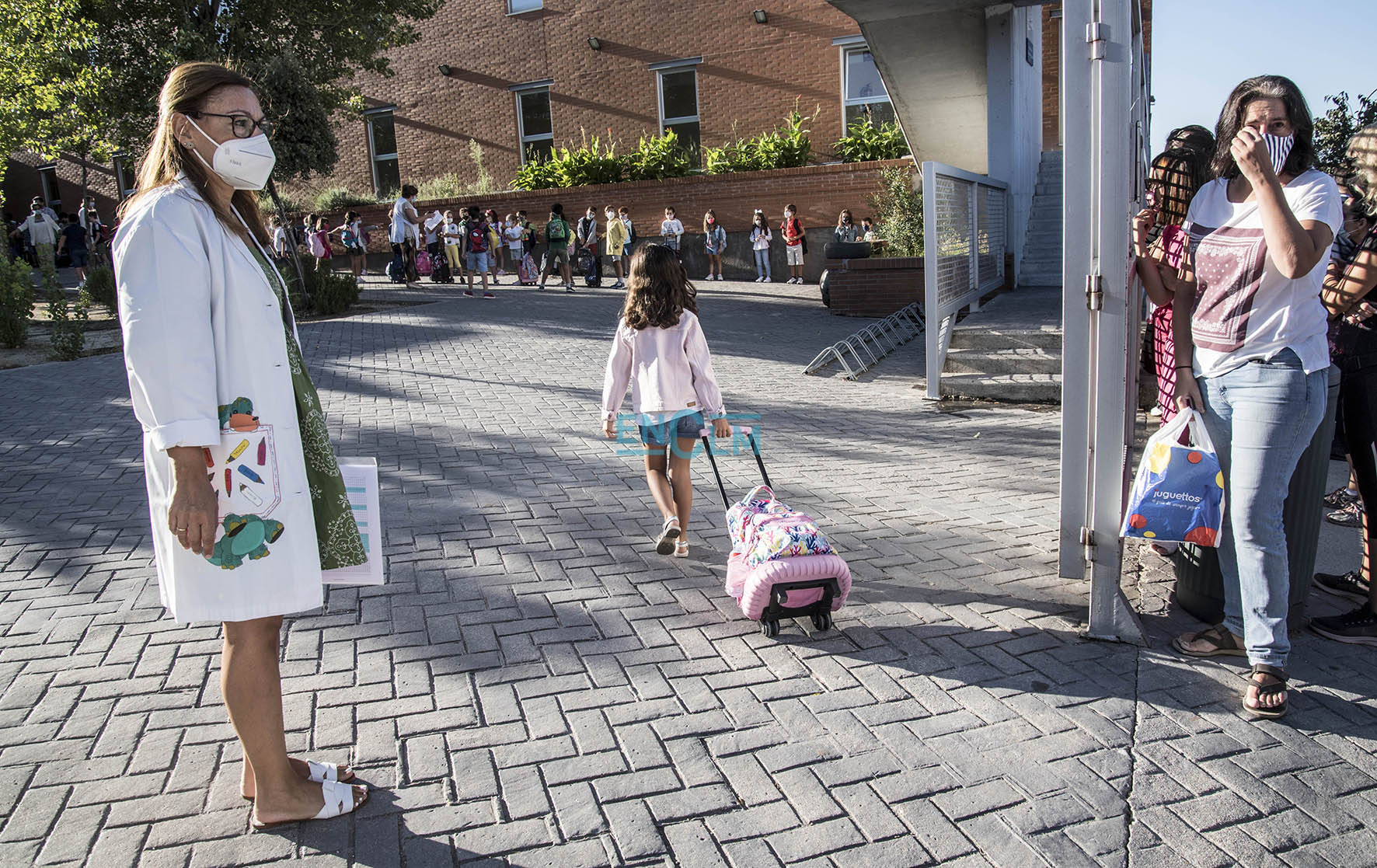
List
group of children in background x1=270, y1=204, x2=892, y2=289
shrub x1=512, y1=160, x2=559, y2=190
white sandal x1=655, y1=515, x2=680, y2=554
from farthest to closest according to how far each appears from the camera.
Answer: shrub x1=512, y1=160, x2=559, y2=190 → group of children in background x1=270, y1=204, x2=892, y2=289 → white sandal x1=655, y1=515, x2=680, y2=554

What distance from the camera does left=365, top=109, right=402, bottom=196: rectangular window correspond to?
93.5 feet

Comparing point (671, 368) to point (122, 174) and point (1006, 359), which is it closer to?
point (1006, 359)

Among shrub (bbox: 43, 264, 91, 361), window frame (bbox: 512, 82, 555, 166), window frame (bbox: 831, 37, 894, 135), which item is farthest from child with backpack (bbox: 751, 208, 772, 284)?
shrub (bbox: 43, 264, 91, 361)

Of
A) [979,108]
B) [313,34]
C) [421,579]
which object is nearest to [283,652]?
A: [421,579]

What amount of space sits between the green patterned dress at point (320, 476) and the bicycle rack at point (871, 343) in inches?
319

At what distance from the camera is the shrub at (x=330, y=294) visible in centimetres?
1590

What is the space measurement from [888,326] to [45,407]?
9756 millimetres

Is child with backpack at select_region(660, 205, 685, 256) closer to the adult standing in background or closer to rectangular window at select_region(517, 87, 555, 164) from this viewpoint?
the adult standing in background

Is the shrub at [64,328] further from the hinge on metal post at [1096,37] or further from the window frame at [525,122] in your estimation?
the window frame at [525,122]

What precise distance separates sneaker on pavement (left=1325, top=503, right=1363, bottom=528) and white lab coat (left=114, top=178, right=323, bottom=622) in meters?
5.27

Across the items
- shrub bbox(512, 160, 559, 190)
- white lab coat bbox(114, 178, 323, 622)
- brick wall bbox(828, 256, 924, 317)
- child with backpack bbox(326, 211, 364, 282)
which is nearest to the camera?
white lab coat bbox(114, 178, 323, 622)

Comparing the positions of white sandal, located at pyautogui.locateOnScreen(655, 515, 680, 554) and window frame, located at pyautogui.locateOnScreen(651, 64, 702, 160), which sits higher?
window frame, located at pyautogui.locateOnScreen(651, 64, 702, 160)

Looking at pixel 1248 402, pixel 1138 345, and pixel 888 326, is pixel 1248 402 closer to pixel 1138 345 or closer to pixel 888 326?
pixel 1138 345

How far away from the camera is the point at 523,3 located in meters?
25.8
